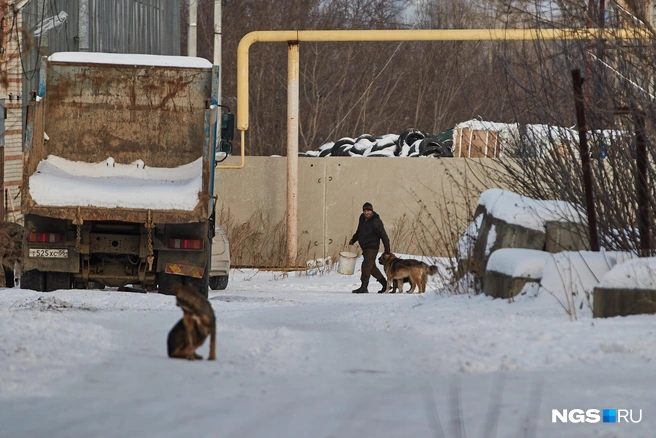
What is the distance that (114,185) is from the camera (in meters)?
14.1

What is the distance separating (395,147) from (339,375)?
24.3m

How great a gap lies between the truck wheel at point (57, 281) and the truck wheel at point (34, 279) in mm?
76

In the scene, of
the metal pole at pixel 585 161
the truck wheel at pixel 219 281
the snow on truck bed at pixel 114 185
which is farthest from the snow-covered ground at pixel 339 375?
the truck wheel at pixel 219 281

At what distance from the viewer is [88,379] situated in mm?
6027

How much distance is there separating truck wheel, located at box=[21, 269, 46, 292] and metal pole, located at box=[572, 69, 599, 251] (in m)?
7.64

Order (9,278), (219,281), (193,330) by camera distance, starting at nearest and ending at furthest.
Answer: (193,330), (9,278), (219,281)

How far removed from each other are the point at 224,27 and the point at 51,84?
93.2ft

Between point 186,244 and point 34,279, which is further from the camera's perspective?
point 34,279

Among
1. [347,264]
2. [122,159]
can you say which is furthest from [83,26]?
[347,264]

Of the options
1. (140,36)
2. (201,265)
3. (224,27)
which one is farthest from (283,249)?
(224,27)

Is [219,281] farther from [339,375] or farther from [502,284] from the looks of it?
[339,375]

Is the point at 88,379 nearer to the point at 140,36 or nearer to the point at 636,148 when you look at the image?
the point at 636,148

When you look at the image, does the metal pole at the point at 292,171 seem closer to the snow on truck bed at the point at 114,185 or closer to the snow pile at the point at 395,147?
the snow pile at the point at 395,147

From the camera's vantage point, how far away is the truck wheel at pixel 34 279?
573 inches
